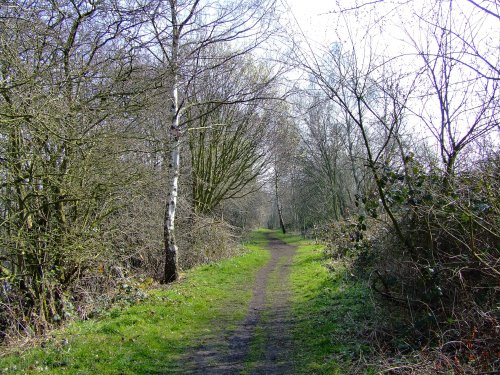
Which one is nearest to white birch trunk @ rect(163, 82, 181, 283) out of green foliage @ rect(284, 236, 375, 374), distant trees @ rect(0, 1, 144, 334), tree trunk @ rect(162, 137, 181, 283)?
tree trunk @ rect(162, 137, 181, 283)

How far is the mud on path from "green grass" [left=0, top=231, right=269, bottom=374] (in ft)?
0.88

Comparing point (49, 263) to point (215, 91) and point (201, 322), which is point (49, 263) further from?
point (215, 91)

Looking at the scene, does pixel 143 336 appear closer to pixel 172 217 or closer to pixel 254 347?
pixel 254 347

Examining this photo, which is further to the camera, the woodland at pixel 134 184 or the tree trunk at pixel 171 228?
the tree trunk at pixel 171 228

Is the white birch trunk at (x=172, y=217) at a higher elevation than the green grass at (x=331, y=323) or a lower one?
higher

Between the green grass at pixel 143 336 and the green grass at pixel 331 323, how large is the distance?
1.46 metres

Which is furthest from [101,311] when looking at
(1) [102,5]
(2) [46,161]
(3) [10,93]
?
(1) [102,5]

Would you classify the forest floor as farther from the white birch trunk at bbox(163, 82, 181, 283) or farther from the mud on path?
the white birch trunk at bbox(163, 82, 181, 283)

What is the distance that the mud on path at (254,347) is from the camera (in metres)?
6.02

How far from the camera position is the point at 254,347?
693 cm

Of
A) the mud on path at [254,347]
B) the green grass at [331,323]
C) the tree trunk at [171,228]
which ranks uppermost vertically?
the tree trunk at [171,228]

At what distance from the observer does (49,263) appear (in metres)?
8.80

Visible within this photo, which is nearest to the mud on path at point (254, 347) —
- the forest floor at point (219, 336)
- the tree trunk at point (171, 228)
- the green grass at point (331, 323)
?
the forest floor at point (219, 336)

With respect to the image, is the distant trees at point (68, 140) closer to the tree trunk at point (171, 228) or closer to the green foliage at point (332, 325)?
the tree trunk at point (171, 228)
